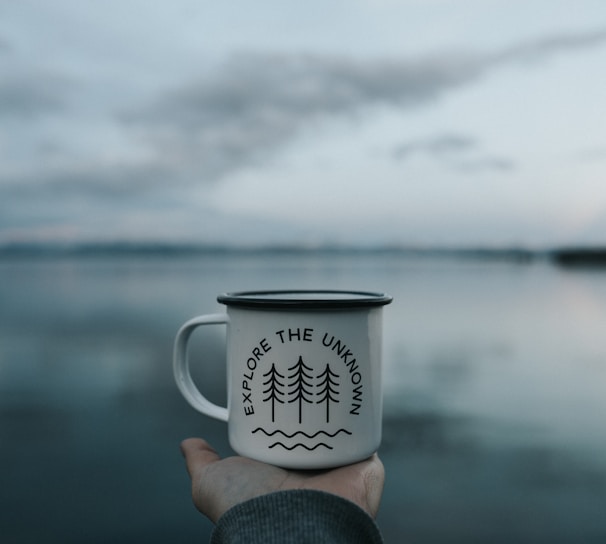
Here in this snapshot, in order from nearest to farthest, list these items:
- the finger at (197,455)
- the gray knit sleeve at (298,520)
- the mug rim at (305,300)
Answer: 1. the gray knit sleeve at (298,520)
2. the mug rim at (305,300)
3. the finger at (197,455)

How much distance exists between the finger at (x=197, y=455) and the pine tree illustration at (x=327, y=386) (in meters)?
0.48

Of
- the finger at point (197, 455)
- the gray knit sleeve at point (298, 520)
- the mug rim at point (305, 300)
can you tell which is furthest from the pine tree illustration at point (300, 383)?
the finger at point (197, 455)

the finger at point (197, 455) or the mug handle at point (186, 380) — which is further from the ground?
the mug handle at point (186, 380)

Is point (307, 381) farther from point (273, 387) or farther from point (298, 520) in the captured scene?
point (298, 520)

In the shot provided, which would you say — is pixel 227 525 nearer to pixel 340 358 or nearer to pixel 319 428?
pixel 319 428

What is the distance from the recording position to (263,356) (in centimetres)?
156

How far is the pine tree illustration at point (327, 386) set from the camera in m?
1.53

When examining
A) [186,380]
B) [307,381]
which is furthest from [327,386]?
[186,380]

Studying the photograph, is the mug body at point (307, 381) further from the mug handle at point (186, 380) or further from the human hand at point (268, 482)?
the mug handle at point (186, 380)

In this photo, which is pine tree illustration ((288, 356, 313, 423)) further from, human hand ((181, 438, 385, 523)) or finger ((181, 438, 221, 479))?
finger ((181, 438, 221, 479))

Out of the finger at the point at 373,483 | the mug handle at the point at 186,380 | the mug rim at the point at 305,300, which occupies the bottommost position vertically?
the finger at the point at 373,483

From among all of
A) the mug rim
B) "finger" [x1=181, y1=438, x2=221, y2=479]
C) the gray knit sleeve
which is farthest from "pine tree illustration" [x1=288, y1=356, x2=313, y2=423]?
"finger" [x1=181, y1=438, x2=221, y2=479]

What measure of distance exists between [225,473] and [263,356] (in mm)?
385

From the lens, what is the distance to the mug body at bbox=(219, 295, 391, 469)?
4.99 feet
